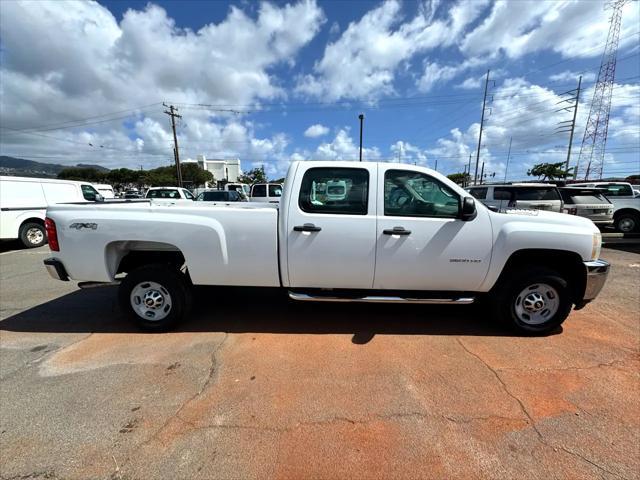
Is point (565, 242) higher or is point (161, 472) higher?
point (565, 242)

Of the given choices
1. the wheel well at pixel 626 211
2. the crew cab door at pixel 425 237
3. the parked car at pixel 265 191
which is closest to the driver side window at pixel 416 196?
the crew cab door at pixel 425 237

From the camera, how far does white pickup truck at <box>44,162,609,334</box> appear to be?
136 inches

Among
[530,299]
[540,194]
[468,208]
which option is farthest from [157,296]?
[540,194]

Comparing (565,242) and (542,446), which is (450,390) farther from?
(565,242)

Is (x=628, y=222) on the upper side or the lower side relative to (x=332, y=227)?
lower

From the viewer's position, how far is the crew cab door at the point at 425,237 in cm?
344

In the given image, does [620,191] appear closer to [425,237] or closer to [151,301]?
[425,237]

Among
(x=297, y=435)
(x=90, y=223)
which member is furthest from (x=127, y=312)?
(x=297, y=435)

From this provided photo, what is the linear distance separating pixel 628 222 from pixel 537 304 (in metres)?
11.6

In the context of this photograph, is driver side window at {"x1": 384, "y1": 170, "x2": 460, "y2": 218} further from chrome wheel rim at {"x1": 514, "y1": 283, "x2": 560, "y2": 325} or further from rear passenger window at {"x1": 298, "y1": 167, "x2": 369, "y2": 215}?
chrome wheel rim at {"x1": 514, "y1": 283, "x2": 560, "y2": 325}

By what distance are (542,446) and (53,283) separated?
24.0 feet

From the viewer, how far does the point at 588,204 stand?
1066cm

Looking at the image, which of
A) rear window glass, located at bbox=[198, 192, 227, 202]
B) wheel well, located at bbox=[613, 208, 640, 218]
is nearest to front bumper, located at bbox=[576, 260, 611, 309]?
wheel well, located at bbox=[613, 208, 640, 218]

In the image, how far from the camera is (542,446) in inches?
86.8
